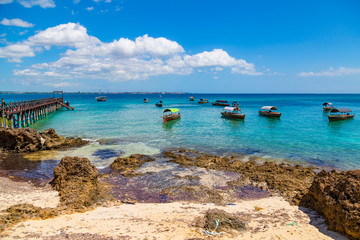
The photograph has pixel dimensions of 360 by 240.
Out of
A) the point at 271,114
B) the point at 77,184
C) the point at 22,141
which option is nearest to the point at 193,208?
the point at 77,184

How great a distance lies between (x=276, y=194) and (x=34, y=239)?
428 inches

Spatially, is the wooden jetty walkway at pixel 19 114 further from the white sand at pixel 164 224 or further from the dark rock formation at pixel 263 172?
the white sand at pixel 164 224

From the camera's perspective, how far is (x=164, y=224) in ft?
27.7

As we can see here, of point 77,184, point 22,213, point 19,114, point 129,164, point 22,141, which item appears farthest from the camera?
Result: point 19,114

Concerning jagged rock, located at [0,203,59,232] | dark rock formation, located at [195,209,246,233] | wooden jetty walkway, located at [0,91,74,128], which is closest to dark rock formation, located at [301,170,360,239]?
dark rock formation, located at [195,209,246,233]

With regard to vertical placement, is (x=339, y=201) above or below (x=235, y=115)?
below

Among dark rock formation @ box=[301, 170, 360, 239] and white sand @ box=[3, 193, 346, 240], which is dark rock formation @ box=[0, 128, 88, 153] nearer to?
white sand @ box=[3, 193, 346, 240]

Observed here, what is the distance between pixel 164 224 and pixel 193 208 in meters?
2.08

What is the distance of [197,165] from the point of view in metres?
16.8

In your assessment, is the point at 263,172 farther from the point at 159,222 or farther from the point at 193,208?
the point at 159,222

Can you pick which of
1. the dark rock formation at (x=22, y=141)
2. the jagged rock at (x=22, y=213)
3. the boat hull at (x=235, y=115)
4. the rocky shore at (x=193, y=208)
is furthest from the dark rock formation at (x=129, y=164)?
the boat hull at (x=235, y=115)

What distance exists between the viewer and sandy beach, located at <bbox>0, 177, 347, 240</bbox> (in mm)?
7684

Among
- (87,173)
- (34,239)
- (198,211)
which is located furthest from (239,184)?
(34,239)

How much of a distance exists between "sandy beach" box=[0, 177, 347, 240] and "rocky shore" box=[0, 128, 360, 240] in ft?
0.11
